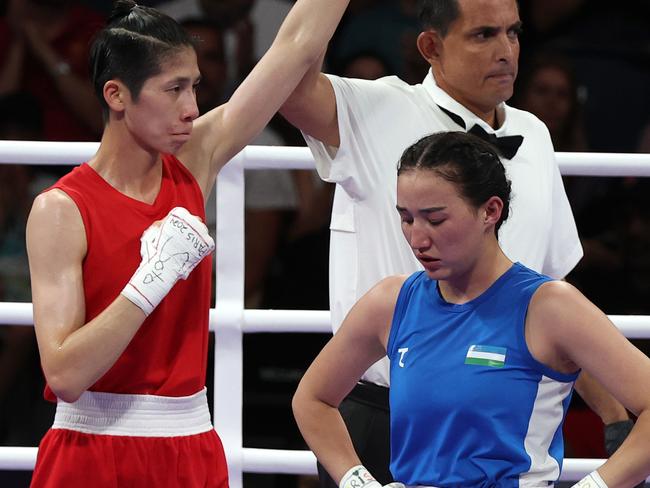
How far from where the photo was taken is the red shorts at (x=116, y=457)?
6.80 ft

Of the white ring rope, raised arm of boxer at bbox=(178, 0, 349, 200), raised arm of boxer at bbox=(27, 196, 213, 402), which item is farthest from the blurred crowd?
raised arm of boxer at bbox=(27, 196, 213, 402)

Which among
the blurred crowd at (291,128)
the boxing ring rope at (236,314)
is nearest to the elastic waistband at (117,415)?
the boxing ring rope at (236,314)

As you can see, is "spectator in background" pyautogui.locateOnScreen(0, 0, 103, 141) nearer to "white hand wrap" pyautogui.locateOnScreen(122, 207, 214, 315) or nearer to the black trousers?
the black trousers

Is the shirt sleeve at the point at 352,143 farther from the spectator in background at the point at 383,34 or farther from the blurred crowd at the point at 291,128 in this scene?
the spectator in background at the point at 383,34

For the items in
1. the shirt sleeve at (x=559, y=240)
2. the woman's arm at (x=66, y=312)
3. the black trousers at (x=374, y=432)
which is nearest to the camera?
the woman's arm at (x=66, y=312)

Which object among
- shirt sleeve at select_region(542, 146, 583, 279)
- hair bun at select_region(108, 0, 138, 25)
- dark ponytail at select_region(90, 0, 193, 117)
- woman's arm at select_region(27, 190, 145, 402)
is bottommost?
woman's arm at select_region(27, 190, 145, 402)

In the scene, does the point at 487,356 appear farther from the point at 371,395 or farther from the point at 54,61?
the point at 54,61

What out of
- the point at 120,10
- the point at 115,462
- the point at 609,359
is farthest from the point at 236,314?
the point at 609,359

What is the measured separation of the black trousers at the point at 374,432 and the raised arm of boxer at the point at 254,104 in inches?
20.9

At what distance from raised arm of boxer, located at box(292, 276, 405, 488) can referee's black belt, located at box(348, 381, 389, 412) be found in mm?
257

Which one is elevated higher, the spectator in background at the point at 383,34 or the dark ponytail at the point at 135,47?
the spectator in background at the point at 383,34

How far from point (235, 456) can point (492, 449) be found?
1.01 metres

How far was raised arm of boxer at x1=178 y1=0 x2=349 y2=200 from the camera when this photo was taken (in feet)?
7.49

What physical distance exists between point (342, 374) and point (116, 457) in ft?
1.37
